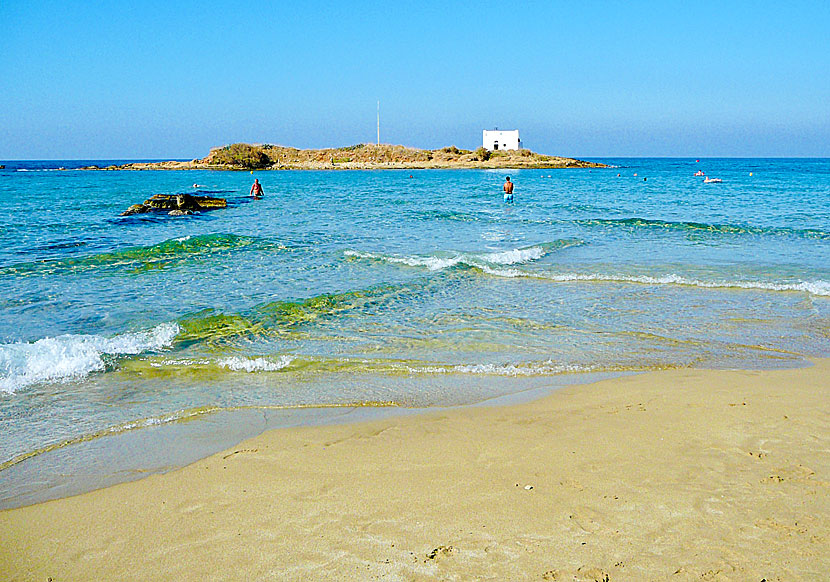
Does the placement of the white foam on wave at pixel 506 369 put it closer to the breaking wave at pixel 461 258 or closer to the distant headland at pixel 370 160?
the breaking wave at pixel 461 258

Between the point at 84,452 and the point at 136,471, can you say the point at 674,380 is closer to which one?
the point at 136,471

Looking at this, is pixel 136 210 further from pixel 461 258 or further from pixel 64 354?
pixel 64 354

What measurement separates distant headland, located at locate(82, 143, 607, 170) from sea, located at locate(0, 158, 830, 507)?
9663cm

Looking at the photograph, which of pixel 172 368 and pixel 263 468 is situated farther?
pixel 172 368

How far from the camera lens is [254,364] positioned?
24.4 feet

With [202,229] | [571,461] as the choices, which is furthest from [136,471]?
[202,229]

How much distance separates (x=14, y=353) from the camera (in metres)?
7.62

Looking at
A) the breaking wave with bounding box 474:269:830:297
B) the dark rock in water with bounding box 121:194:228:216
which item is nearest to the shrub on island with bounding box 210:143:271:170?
the dark rock in water with bounding box 121:194:228:216

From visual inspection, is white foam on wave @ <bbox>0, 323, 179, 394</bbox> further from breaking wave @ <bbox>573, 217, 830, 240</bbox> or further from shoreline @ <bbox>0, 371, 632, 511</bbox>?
breaking wave @ <bbox>573, 217, 830, 240</bbox>

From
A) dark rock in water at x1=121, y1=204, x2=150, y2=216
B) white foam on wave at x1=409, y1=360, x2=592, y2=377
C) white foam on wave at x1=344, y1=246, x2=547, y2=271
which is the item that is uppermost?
dark rock in water at x1=121, y1=204, x2=150, y2=216

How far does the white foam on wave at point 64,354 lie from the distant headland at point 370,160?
345 feet

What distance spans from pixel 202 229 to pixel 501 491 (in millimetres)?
21022

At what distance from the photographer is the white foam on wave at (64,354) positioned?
703 centimetres

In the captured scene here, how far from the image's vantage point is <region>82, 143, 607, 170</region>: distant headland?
11525 centimetres
